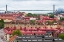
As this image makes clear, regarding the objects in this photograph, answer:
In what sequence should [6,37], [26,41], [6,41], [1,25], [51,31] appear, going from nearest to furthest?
1. [26,41]
2. [6,41]
3. [6,37]
4. [51,31]
5. [1,25]

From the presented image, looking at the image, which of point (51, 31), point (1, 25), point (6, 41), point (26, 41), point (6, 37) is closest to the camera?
point (26, 41)

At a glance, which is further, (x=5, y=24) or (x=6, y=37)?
(x=5, y=24)

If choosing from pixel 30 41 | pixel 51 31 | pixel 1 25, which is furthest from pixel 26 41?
pixel 1 25

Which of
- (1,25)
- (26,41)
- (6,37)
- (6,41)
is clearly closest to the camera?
(26,41)

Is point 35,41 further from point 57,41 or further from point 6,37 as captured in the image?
point 6,37

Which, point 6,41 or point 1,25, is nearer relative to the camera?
point 6,41

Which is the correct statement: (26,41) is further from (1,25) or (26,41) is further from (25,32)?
(1,25)

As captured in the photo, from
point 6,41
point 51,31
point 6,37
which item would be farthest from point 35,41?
point 51,31

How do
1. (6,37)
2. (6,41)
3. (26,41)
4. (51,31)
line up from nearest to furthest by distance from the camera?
(26,41) < (6,41) < (6,37) < (51,31)
